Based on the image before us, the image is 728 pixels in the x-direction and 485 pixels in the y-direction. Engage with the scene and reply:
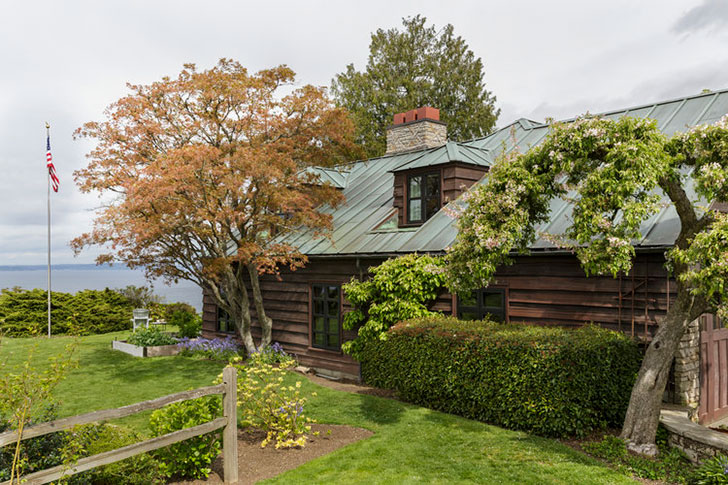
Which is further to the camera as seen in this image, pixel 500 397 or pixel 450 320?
pixel 450 320

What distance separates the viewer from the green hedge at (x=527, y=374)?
8625mm

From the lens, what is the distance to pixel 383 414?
10305 mm

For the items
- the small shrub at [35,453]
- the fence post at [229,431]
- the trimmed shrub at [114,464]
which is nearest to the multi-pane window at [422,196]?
the fence post at [229,431]

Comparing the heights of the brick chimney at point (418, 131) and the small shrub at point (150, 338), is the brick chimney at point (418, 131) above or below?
above

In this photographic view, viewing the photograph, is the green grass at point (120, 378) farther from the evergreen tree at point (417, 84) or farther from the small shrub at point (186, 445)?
the evergreen tree at point (417, 84)

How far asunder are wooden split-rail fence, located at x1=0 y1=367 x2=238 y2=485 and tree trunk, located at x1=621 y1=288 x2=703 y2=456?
18.7 feet

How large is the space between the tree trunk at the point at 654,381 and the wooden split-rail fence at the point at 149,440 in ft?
18.7

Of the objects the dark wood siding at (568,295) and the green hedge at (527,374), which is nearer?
the green hedge at (527,374)

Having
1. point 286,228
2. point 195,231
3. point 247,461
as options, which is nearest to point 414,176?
point 286,228

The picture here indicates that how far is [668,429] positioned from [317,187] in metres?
10.9

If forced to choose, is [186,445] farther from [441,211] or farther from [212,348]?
[212,348]

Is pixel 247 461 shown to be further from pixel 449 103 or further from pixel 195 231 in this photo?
pixel 449 103

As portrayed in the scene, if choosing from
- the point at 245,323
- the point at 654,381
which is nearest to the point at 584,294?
the point at 654,381

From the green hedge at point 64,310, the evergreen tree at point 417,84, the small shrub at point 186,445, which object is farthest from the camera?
the evergreen tree at point 417,84
